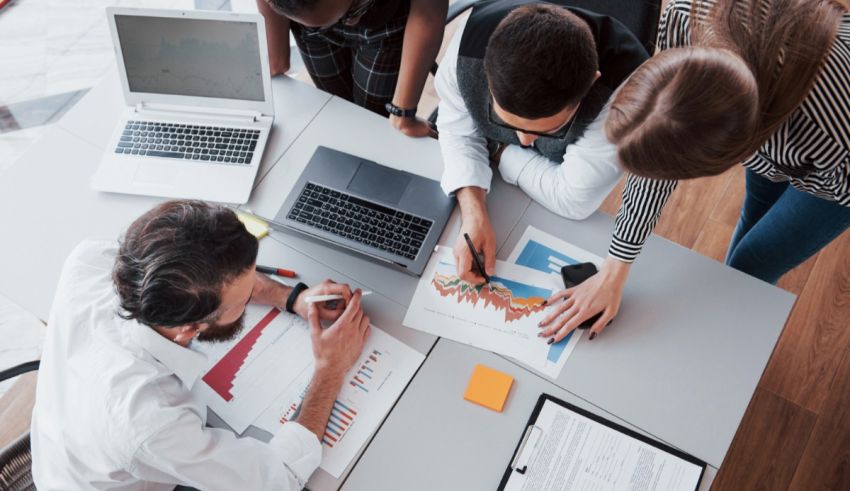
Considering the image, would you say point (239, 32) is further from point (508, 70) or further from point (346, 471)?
point (346, 471)

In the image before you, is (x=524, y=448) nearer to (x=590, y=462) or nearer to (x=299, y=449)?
(x=590, y=462)

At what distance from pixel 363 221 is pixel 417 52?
0.52 meters

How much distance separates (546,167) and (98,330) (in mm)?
1011

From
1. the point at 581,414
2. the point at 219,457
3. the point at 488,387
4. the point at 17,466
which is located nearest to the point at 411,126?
the point at 488,387

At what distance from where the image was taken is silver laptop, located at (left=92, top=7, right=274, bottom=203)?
1.49 metres

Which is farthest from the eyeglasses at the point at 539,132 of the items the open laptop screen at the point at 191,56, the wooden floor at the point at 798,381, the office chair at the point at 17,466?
the office chair at the point at 17,466

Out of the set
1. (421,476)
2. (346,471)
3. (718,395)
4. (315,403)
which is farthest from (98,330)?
(718,395)

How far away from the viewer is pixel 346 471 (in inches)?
48.3

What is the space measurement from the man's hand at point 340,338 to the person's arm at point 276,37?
2.56 feet

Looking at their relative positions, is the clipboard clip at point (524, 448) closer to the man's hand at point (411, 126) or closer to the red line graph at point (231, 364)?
the red line graph at point (231, 364)

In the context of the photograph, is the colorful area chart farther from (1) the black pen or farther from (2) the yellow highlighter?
(2) the yellow highlighter

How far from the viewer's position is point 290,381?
1.32 m

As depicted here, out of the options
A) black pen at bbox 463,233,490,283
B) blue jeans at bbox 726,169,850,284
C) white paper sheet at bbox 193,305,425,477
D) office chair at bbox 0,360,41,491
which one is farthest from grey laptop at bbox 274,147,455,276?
blue jeans at bbox 726,169,850,284

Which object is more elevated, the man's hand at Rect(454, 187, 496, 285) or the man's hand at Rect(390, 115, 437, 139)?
the man's hand at Rect(390, 115, 437, 139)
